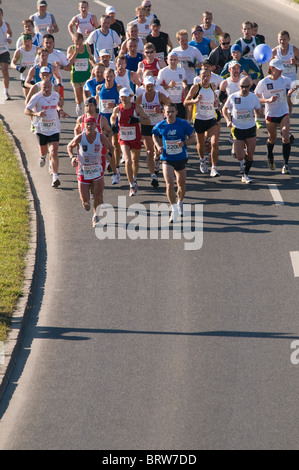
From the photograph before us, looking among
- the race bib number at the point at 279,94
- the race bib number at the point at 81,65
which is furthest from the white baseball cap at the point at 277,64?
the race bib number at the point at 81,65

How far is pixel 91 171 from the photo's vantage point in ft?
50.0

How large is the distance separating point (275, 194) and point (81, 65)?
6.01 m

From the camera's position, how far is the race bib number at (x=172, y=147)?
15.5 meters

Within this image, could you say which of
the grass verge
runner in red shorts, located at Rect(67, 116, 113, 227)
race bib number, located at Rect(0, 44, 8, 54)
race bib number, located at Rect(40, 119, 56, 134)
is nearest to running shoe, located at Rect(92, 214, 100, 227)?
runner in red shorts, located at Rect(67, 116, 113, 227)

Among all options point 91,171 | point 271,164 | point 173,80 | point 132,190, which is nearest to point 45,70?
point 173,80

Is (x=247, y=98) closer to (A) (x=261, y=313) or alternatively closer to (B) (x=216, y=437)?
(A) (x=261, y=313)

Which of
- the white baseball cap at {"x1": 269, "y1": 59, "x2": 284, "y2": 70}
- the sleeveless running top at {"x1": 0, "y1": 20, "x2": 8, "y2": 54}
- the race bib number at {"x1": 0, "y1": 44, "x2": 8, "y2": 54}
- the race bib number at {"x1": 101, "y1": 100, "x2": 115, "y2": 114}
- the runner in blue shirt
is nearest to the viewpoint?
the runner in blue shirt

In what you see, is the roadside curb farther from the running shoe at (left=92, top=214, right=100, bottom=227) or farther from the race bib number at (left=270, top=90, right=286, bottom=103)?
the race bib number at (left=270, top=90, right=286, bottom=103)

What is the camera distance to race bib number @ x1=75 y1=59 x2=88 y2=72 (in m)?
20.3

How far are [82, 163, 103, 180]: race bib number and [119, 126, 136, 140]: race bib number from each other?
1.42 meters

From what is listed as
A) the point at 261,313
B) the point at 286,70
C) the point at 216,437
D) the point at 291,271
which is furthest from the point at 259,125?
the point at 216,437

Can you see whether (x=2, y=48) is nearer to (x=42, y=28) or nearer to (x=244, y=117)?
(x=42, y=28)

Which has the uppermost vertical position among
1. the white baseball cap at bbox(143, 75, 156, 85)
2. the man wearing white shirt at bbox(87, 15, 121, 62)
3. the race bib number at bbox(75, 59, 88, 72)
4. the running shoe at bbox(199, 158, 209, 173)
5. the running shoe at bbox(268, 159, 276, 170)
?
the white baseball cap at bbox(143, 75, 156, 85)

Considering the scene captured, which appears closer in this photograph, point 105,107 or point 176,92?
point 105,107
